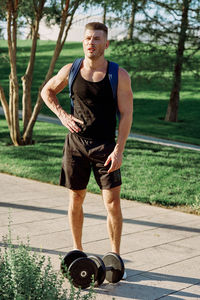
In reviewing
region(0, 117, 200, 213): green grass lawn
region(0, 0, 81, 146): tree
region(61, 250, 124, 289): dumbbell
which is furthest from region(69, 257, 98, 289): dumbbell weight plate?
region(0, 0, 81, 146): tree

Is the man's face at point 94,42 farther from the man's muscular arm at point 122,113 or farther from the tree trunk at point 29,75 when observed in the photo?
the tree trunk at point 29,75

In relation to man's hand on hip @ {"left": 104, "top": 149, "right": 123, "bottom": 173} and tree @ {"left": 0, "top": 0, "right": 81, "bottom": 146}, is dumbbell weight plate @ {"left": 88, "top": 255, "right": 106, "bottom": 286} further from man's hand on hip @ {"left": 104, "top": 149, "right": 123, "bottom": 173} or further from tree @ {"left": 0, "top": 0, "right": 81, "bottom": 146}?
tree @ {"left": 0, "top": 0, "right": 81, "bottom": 146}

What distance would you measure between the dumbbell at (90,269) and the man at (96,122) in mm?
239

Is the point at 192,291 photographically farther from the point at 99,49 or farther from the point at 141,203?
the point at 141,203

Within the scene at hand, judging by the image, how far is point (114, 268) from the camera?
3957 millimetres

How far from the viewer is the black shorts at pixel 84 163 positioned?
4012 millimetres

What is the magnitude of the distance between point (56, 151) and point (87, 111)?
6828 mm

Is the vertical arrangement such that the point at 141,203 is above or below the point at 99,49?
below

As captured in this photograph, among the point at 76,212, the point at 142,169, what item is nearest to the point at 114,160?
the point at 76,212

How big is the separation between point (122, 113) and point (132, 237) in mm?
1875

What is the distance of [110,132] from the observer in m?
4.04

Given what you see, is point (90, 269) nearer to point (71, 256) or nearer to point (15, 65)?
point (71, 256)

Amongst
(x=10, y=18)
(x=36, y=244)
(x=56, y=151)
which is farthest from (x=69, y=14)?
(x=36, y=244)

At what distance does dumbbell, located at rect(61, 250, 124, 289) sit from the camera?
12.5 feet
